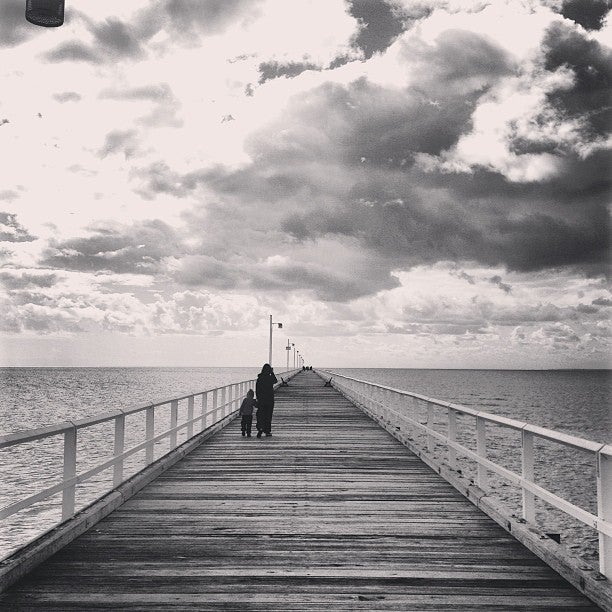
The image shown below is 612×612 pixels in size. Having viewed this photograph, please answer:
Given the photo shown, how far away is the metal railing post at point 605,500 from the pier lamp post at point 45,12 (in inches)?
177

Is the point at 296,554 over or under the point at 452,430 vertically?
under

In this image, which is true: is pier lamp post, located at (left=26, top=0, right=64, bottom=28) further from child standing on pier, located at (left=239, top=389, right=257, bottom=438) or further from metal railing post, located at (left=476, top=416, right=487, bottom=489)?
child standing on pier, located at (left=239, top=389, right=257, bottom=438)

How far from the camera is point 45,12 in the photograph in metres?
4.08

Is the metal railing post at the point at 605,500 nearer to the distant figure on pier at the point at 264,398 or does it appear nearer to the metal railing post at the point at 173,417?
the metal railing post at the point at 173,417

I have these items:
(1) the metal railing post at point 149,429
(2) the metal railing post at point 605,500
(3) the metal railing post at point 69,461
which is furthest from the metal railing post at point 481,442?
(1) the metal railing post at point 149,429

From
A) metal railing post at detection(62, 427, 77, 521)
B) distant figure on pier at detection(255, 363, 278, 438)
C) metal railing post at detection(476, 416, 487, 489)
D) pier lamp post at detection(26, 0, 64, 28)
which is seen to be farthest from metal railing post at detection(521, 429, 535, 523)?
distant figure on pier at detection(255, 363, 278, 438)

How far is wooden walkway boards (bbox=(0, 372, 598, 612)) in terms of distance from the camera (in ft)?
16.1

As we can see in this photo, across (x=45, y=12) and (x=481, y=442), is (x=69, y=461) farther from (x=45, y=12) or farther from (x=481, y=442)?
(x=481, y=442)

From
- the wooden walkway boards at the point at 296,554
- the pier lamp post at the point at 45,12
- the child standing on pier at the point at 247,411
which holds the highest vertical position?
the pier lamp post at the point at 45,12

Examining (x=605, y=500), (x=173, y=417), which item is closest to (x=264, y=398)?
(x=173, y=417)

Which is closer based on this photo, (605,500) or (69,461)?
(605,500)

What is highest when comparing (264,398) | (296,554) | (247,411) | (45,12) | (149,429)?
(45,12)

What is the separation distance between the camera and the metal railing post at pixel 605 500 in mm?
4676

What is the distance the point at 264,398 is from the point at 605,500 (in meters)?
12.0
